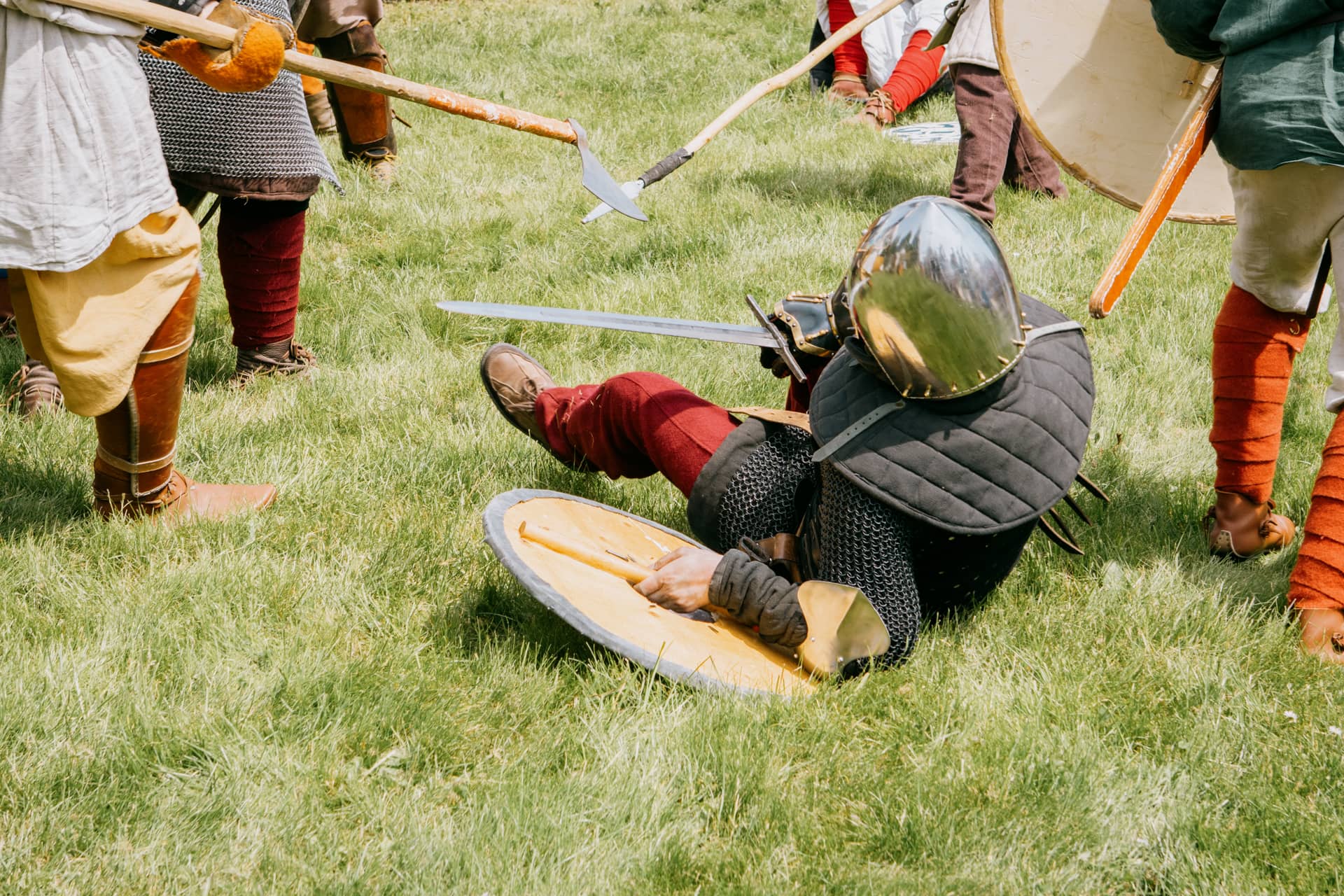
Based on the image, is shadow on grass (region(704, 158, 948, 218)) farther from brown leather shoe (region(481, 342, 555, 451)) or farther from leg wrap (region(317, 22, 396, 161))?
brown leather shoe (region(481, 342, 555, 451))

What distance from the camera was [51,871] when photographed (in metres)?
1.85

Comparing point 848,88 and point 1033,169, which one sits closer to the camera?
point 1033,169

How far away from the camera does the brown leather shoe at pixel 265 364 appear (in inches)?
154

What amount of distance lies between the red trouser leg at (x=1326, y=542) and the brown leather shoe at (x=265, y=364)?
305 cm

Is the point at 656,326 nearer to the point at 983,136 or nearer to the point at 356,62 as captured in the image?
the point at 983,136

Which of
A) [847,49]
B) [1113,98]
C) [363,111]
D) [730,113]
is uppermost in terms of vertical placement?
[1113,98]

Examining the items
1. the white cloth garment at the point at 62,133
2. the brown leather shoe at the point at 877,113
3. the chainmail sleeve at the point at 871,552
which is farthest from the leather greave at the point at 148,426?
the brown leather shoe at the point at 877,113

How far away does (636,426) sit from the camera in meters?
2.79

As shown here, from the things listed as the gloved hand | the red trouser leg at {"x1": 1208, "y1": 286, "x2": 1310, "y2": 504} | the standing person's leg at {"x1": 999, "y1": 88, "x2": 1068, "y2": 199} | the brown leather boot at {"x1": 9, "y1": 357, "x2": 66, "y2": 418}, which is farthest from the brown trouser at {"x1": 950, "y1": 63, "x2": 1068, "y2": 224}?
the brown leather boot at {"x1": 9, "y1": 357, "x2": 66, "y2": 418}

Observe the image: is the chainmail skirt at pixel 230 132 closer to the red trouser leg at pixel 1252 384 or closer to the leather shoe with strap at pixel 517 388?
the leather shoe with strap at pixel 517 388

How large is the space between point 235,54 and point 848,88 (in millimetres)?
6485

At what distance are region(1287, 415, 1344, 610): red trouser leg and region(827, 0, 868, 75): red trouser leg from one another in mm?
6618

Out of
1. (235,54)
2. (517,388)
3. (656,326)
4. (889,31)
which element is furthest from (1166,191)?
(889,31)

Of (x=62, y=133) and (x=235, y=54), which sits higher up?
(x=235, y=54)
